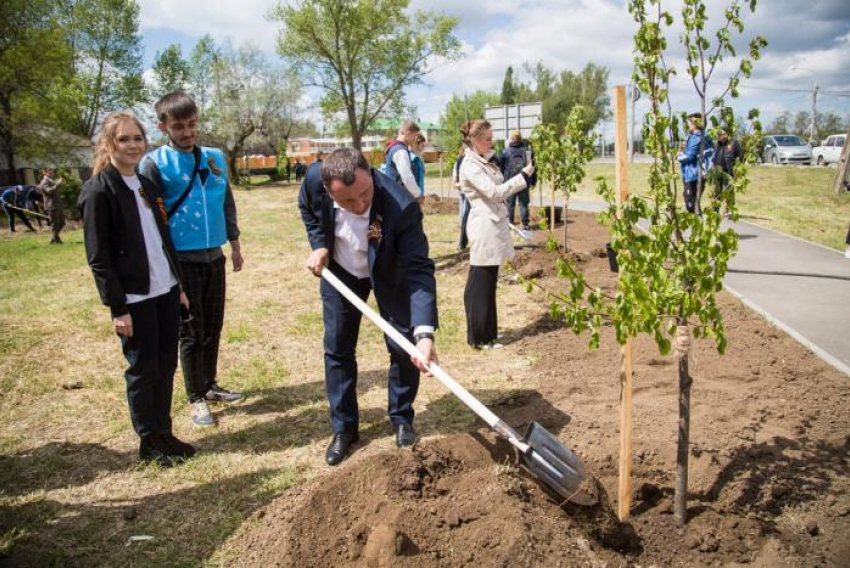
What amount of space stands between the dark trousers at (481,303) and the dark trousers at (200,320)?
217cm

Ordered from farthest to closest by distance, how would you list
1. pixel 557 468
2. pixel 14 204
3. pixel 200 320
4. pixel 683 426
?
pixel 14 204 → pixel 200 320 → pixel 557 468 → pixel 683 426

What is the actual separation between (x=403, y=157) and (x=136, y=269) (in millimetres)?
4296

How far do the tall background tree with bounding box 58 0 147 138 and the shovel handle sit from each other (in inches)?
Result: 1561

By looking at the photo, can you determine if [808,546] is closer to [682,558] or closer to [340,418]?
[682,558]

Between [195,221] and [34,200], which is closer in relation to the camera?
[195,221]

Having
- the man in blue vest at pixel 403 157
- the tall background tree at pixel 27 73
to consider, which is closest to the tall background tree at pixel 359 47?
the tall background tree at pixel 27 73

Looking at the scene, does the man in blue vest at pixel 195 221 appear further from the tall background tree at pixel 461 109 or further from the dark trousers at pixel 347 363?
the tall background tree at pixel 461 109

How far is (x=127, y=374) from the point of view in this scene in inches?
131

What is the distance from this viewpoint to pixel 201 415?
4.09m

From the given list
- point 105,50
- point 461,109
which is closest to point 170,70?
point 105,50

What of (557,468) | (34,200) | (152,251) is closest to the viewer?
(557,468)

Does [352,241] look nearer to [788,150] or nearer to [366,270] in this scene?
[366,270]

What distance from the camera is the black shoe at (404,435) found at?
11.6 feet

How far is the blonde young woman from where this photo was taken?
310 centimetres
